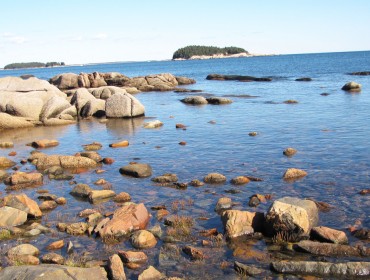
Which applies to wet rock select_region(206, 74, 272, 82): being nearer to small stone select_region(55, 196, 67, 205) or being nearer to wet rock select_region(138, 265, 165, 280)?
small stone select_region(55, 196, 67, 205)

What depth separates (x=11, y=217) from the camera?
41.9ft

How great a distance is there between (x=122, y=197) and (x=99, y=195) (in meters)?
0.83

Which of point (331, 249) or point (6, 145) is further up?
point (331, 249)

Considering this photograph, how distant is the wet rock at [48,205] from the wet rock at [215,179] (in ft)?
18.0

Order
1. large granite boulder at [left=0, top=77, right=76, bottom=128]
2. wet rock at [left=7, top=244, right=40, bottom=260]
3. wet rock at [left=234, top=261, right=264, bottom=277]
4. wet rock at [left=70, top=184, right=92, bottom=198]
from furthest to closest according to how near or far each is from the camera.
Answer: large granite boulder at [left=0, top=77, right=76, bottom=128], wet rock at [left=70, top=184, right=92, bottom=198], wet rock at [left=7, top=244, right=40, bottom=260], wet rock at [left=234, top=261, right=264, bottom=277]

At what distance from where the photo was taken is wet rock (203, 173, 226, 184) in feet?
53.3

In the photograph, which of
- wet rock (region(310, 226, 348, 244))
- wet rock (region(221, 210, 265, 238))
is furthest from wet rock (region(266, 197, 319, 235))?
wet rock (region(221, 210, 265, 238))

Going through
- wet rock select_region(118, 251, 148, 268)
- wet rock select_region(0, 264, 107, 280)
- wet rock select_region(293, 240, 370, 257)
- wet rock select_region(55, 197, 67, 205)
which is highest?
wet rock select_region(0, 264, 107, 280)

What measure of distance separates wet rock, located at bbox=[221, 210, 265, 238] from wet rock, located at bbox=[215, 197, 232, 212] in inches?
56.0

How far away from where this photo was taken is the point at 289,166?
17.9 metres

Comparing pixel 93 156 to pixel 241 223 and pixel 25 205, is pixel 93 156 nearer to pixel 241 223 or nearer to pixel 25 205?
pixel 25 205

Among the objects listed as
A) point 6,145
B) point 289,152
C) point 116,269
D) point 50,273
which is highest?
point 50,273

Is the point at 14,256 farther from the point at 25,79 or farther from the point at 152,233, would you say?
the point at 25,79

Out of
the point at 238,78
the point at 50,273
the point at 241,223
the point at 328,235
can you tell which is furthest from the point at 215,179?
the point at 238,78
